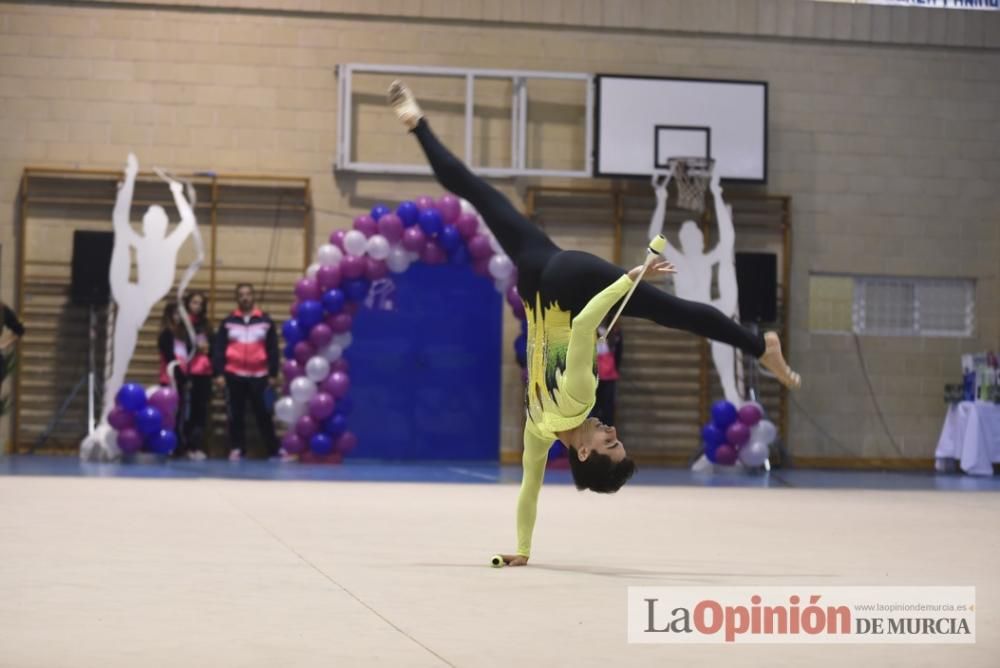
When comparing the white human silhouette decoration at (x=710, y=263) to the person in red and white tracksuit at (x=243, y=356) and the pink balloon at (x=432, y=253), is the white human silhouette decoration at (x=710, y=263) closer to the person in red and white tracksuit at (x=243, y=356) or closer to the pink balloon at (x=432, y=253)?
the pink balloon at (x=432, y=253)

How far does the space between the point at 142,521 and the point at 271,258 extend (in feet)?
23.6

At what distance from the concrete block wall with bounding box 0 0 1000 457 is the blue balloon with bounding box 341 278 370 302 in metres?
1.25

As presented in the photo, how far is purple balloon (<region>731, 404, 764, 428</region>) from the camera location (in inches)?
504

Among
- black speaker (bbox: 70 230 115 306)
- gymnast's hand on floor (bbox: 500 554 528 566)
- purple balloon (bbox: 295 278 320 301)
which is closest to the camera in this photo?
gymnast's hand on floor (bbox: 500 554 528 566)

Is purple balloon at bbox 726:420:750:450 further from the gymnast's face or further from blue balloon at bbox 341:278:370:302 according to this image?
the gymnast's face

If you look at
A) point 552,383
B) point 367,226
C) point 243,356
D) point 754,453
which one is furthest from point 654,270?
point 243,356

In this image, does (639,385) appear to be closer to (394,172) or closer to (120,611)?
(394,172)

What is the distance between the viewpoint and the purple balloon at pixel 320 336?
12.6 m

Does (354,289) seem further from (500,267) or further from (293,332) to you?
(500,267)

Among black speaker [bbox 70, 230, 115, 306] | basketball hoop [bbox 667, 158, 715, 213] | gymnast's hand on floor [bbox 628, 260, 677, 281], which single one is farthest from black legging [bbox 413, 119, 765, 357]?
black speaker [bbox 70, 230, 115, 306]

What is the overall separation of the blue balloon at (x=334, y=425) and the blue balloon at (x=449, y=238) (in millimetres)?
1864

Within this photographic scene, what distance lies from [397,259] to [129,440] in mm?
2937

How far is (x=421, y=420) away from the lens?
46.0 ft

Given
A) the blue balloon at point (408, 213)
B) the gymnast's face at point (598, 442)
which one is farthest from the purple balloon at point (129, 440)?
the gymnast's face at point (598, 442)
